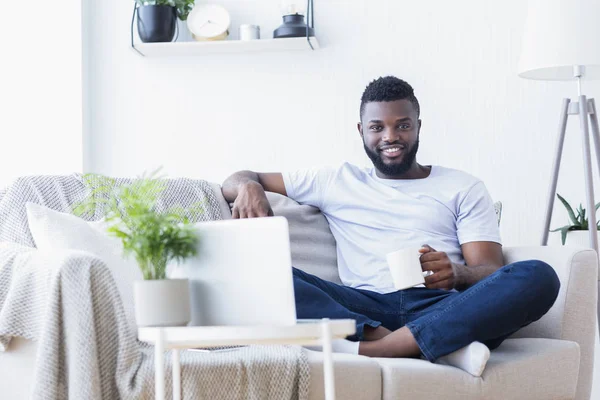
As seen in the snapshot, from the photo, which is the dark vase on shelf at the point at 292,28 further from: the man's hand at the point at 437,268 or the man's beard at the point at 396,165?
the man's hand at the point at 437,268

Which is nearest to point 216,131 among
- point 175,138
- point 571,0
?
point 175,138

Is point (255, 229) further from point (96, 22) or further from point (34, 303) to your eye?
point (96, 22)

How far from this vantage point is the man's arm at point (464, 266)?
2125 millimetres

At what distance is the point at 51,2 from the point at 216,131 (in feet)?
2.60

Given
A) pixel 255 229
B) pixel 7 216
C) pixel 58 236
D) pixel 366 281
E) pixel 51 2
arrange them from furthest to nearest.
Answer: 1. pixel 51 2
2. pixel 366 281
3. pixel 7 216
4. pixel 58 236
5. pixel 255 229

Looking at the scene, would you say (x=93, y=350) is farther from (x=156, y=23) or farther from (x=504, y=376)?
(x=156, y=23)

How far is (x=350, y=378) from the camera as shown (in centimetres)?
178

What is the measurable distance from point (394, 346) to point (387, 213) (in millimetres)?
612

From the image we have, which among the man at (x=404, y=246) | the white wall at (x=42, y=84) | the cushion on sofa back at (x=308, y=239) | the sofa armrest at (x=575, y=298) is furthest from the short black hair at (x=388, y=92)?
the white wall at (x=42, y=84)

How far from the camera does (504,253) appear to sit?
2.46m

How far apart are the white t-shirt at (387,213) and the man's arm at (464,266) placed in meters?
0.03

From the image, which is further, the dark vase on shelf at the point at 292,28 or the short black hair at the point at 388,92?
the dark vase on shelf at the point at 292,28

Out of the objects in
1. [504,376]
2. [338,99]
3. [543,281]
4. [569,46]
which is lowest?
[504,376]

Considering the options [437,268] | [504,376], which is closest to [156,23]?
[437,268]
